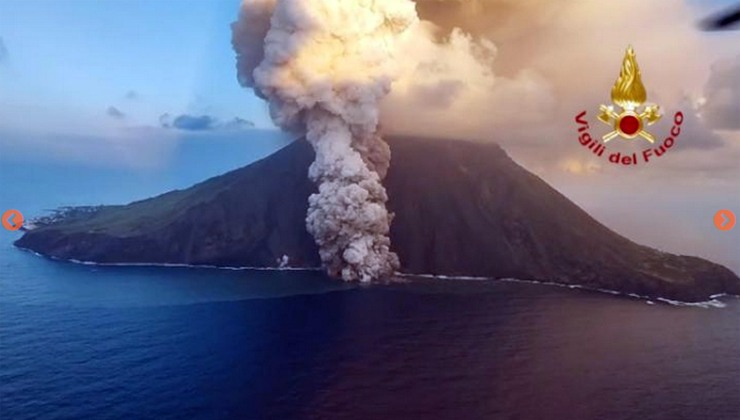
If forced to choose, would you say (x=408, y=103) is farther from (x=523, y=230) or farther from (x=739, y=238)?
(x=739, y=238)

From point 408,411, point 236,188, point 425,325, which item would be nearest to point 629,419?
point 408,411

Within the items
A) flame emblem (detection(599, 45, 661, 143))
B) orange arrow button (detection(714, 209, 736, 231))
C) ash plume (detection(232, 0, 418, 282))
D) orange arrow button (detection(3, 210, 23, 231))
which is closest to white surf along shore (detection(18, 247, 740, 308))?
ash plume (detection(232, 0, 418, 282))

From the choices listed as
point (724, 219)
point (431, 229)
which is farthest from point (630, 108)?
point (431, 229)

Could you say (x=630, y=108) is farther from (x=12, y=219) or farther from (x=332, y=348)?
(x=12, y=219)

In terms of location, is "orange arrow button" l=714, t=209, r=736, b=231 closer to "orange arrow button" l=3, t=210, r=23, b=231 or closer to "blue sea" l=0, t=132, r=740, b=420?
"blue sea" l=0, t=132, r=740, b=420

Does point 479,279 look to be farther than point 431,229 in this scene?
Yes
